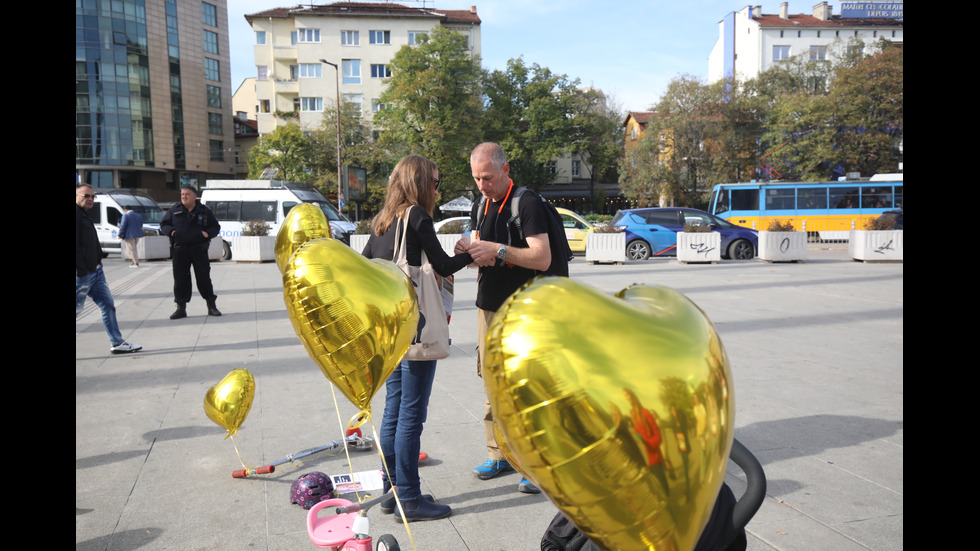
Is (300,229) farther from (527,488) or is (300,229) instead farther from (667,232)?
(667,232)

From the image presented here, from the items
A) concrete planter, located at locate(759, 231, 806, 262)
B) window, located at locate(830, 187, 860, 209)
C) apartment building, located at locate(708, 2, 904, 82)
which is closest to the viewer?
concrete planter, located at locate(759, 231, 806, 262)

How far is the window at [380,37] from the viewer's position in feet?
175

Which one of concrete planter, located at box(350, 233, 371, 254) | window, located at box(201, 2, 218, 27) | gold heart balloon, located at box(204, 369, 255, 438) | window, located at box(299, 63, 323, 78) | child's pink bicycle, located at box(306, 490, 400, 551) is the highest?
window, located at box(201, 2, 218, 27)

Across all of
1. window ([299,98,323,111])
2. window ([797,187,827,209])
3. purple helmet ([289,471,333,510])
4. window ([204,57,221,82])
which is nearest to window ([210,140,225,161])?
window ([204,57,221,82])

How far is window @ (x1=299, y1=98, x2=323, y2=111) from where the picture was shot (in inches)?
2051

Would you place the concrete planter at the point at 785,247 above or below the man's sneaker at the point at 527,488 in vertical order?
above

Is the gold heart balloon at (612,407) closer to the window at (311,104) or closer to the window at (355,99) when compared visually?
the window at (355,99)

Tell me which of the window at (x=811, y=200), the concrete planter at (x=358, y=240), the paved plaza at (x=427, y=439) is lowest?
the paved plaza at (x=427, y=439)

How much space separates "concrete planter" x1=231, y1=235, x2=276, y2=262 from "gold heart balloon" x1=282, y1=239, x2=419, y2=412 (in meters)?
18.3

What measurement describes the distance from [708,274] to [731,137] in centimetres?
2616

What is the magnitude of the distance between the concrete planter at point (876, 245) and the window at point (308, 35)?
45792mm

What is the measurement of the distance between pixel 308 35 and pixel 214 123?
15.8 metres

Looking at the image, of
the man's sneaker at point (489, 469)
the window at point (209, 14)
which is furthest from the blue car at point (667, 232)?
the window at point (209, 14)

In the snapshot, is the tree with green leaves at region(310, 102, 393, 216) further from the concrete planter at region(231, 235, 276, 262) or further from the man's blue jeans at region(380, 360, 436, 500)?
the man's blue jeans at region(380, 360, 436, 500)
